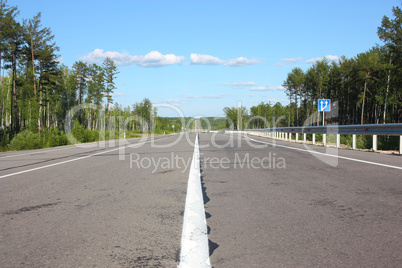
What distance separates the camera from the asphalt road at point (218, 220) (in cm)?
306

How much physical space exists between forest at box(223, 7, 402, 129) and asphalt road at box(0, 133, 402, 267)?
40.7 metres

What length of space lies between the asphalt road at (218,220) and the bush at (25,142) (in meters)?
21.2

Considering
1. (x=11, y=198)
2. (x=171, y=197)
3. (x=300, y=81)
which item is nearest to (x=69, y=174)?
(x=11, y=198)

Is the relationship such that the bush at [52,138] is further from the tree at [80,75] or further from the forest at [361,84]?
the tree at [80,75]

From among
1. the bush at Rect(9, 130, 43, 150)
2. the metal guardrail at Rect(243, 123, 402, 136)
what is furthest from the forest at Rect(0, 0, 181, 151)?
the metal guardrail at Rect(243, 123, 402, 136)

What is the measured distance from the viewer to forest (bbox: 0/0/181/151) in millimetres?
34406

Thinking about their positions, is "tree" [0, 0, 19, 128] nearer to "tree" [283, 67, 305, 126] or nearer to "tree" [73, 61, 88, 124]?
"tree" [73, 61, 88, 124]

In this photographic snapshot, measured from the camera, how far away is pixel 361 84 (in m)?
73.7

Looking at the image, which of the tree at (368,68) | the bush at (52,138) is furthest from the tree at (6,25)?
the tree at (368,68)

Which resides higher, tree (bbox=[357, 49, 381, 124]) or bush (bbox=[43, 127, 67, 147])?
tree (bbox=[357, 49, 381, 124])

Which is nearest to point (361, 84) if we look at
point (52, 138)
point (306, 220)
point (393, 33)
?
point (393, 33)

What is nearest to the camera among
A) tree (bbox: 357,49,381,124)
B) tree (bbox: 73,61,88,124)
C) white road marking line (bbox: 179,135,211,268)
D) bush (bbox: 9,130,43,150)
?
white road marking line (bbox: 179,135,211,268)

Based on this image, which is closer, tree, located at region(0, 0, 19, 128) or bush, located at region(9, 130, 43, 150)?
bush, located at region(9, 130, 43, 150)

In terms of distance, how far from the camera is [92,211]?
4.82 m
